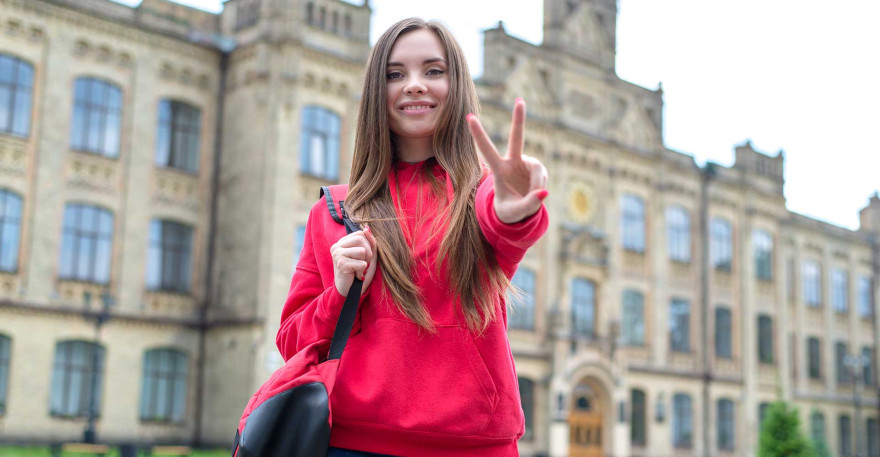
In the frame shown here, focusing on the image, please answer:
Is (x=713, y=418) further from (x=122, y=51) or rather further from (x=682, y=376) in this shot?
(x=122, y=51)

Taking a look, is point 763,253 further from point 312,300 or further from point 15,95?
point 312,300

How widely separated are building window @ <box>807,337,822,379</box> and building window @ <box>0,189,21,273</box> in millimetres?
35325

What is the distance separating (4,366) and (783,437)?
21.5m

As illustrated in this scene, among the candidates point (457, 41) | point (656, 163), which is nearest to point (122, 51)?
point (656, 163)

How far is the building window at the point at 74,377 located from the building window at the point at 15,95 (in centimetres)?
563

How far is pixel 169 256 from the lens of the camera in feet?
91.5

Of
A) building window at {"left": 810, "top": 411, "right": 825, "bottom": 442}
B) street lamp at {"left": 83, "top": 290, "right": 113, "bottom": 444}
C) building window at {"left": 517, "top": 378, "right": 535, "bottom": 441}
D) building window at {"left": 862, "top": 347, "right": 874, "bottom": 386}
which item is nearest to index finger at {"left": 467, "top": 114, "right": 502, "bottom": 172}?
street lamp at {"left": 83, "top": 290, "right": 113, "bottom": 444}

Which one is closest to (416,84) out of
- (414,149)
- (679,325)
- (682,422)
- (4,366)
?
(414,149)

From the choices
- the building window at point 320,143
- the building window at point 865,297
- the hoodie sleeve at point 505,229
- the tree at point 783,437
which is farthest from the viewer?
the building window at point 865,297

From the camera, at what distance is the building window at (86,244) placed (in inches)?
1016

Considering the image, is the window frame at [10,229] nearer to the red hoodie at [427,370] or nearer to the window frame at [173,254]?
the window frame at [173,254]

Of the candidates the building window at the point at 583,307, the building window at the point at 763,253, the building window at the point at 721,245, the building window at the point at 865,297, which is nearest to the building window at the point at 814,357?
the building window at the point at 865,297

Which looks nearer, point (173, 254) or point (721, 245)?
point (173, 254)

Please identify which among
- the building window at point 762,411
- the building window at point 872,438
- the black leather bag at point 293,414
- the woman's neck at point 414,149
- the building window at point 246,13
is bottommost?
the building window at point 872,438
